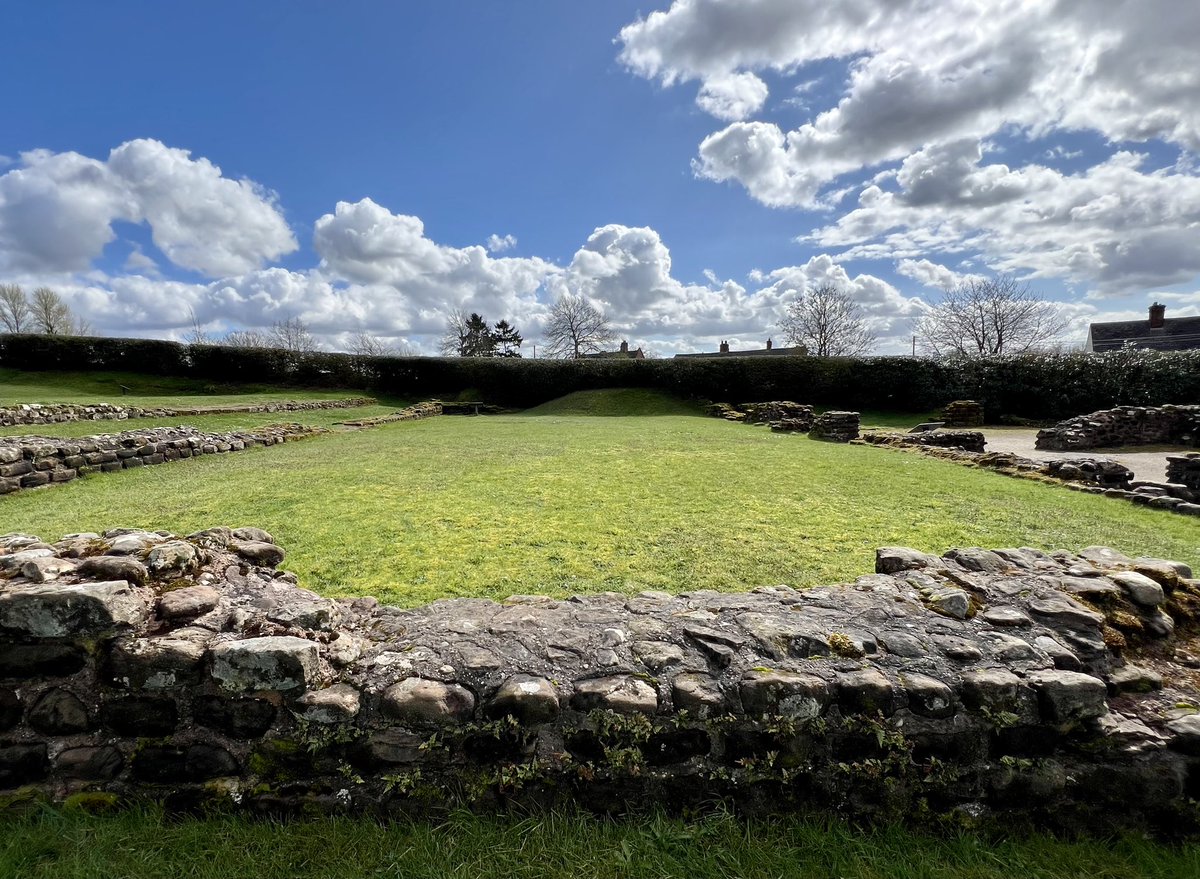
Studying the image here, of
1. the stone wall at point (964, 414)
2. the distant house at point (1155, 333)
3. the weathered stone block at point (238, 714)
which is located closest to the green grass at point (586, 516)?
the weathered stone block at point (238, 714)

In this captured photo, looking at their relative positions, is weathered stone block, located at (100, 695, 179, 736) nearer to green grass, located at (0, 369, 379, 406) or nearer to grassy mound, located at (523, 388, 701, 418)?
grassy mound, located at (523, 388, 701, 418)

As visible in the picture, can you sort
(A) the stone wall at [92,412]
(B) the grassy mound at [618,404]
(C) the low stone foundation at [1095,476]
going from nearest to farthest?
(C) the low stone foundation at [1095,476] < (A) the stone wall at [92,412] < (B) the grassy mound at [618,404]

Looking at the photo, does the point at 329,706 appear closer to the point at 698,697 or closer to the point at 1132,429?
the point at 698,697

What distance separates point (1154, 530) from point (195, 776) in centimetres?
854

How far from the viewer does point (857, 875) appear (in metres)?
1.81

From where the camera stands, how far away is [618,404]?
29.0 meters

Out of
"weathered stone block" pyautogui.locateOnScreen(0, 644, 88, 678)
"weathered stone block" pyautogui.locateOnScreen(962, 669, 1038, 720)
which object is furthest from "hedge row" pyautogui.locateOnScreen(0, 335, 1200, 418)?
"weathered stone block" pyautogui.locateOnScreen(0, 644, 88, 678)

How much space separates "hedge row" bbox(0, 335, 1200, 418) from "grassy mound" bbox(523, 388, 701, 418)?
1.61 metres

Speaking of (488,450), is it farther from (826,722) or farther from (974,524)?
(826,722)

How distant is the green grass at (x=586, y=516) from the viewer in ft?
14.8

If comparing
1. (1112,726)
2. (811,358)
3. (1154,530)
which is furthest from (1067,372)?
(1112,726)

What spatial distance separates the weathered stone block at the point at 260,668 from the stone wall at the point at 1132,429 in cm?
1857

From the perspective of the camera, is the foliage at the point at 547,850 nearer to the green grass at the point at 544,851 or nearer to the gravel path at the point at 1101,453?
the green grass at the point at 544,851

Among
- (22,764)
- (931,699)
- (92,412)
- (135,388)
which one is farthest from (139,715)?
(135,388)
